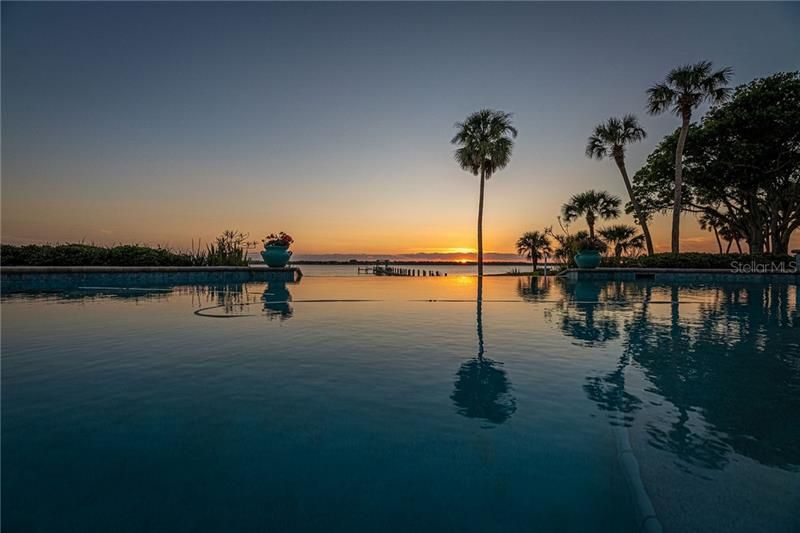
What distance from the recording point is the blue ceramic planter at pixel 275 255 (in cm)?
1761

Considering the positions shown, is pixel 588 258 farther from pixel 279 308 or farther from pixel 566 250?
pixel 279 308

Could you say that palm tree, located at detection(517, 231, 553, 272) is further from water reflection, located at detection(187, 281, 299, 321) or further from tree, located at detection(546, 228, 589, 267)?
water reflection, located at detection(187, 281, 299, 321)

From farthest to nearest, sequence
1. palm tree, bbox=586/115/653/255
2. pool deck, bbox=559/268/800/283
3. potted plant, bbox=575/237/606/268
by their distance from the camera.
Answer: palm tree, bbox=586/115/653/255, potted plant, bbox=575/237/606/268, pool deck, bbox=559/268/800/283

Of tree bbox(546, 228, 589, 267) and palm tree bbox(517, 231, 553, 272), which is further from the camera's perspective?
palm tree bbox(517, 231, 553, 272)

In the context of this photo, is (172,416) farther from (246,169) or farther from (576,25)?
(246,169)

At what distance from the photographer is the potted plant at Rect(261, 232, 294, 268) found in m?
17.5

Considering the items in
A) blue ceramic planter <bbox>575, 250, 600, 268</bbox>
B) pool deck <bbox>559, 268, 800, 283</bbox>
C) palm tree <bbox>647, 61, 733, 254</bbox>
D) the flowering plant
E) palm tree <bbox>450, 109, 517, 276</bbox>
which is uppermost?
palm tree <bbox>647, 61, 733, 254</bbox>

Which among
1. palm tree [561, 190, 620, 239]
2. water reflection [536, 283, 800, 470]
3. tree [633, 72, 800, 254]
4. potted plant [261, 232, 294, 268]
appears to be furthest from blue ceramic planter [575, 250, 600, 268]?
palm tree [561, 190, 620, 239]

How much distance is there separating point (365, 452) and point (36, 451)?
2.00m

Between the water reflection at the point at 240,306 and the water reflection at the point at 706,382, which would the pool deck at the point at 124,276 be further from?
the water reflection at the point at 706,382

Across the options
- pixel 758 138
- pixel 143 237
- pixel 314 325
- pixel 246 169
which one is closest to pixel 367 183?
pixel 246 169

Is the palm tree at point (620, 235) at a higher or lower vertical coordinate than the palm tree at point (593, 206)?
lower

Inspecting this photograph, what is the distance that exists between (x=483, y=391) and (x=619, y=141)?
1170 inches

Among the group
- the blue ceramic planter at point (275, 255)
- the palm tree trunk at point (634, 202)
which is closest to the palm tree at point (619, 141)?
the palm tree trunk at point (634, 202)
